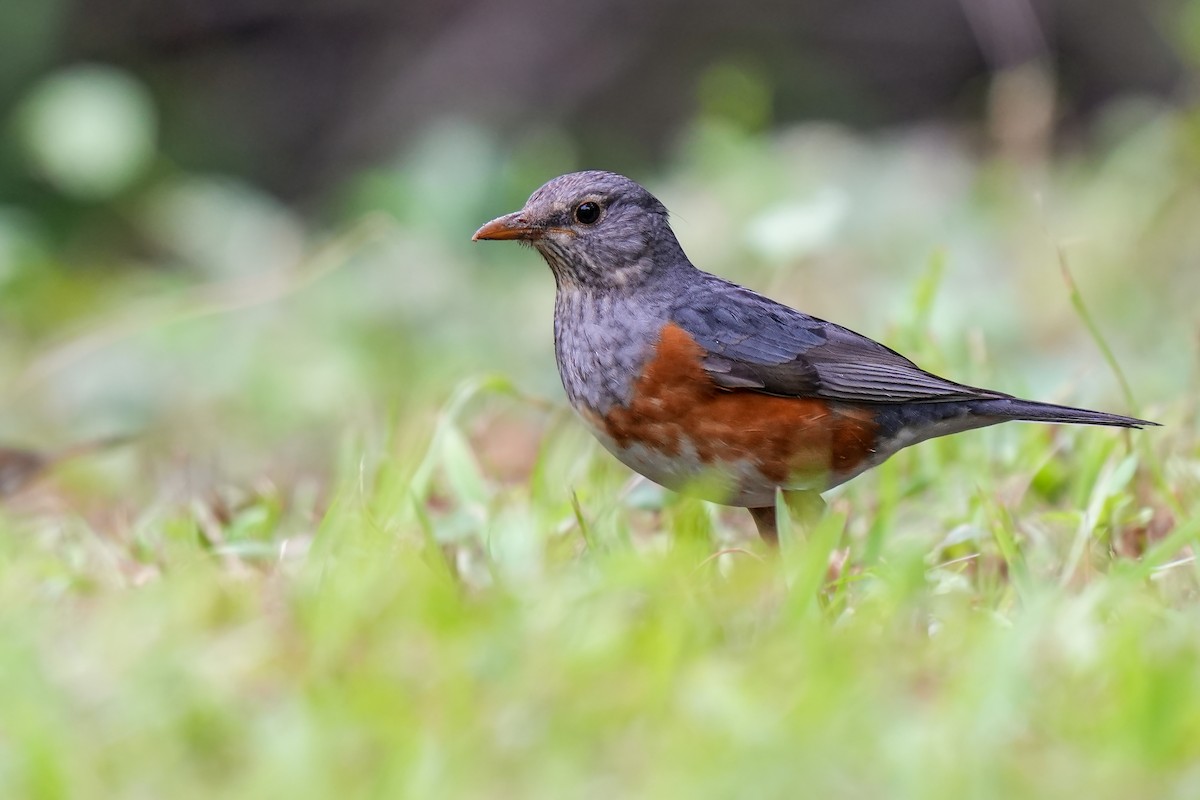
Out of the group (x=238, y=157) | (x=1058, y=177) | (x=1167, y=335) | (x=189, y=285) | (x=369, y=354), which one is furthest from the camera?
(x=238, y=157)

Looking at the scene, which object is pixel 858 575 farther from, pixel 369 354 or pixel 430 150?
pixel 430 150

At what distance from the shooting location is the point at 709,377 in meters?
3.86

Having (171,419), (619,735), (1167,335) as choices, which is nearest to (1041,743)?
(619,735)

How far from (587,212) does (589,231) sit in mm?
65

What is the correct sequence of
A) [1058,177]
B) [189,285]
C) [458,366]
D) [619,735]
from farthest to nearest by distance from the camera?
[1058,177], [189,285], [458,366], [619,735]

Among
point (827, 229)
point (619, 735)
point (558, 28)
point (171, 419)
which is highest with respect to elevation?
point (558, 28)

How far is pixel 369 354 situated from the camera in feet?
24.0

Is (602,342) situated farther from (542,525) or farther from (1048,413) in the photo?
(1048,413)

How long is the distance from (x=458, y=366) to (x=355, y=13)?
17.6ft

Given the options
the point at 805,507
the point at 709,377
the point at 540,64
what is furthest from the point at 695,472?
the point at 540,64

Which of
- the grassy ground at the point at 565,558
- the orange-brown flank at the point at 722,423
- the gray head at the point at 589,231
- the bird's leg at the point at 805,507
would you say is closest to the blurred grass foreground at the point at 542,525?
the grassy ground at the point at 565,558

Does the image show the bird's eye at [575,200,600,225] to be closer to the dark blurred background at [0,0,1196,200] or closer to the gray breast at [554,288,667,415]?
the gray breast at [554,288,667,415]

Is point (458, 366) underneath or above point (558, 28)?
underneath

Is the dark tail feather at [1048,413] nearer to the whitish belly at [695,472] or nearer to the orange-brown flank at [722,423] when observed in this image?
the orange-brown flank at [722,423]
